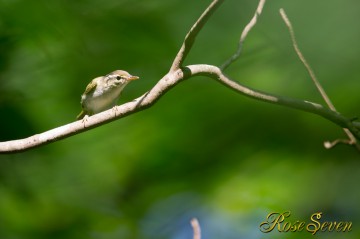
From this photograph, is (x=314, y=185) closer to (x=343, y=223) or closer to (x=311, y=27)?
(x=343, y=223)

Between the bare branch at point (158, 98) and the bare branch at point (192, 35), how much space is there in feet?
0.09

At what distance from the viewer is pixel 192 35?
1690mm

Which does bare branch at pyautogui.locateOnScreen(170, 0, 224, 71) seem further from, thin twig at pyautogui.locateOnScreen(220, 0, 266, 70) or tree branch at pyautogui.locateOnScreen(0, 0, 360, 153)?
thin twig at pyautogui.locateOnScreen(220, 0, 266, 70)

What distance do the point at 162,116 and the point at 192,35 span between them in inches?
11.7

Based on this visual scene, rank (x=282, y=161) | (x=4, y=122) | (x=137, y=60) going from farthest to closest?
(x=4, y=122), (x=137, y=60), (x=282, y=161)

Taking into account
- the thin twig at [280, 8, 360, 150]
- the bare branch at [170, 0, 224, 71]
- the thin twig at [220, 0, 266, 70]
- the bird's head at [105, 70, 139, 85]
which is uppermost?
the bird's head at [105, 70, 139, 85]

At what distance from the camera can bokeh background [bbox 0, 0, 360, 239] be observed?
1354 millimetres

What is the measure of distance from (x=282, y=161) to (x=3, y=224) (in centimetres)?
112

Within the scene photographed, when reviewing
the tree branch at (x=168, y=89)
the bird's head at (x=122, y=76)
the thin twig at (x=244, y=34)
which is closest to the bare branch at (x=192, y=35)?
the tree branch at (x=168, y=89)

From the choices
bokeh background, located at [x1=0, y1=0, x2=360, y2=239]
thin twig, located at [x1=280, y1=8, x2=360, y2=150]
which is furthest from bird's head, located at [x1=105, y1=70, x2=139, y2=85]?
thin twig, located at [x1=280, y1=8, x2=360, y2=150]

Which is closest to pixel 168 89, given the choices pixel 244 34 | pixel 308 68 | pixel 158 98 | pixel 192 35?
pixel 158 98

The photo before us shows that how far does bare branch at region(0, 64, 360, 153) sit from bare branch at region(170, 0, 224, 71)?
0.03 metres

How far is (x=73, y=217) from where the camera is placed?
1875 mm

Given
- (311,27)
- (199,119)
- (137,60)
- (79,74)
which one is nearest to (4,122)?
(79,74)
